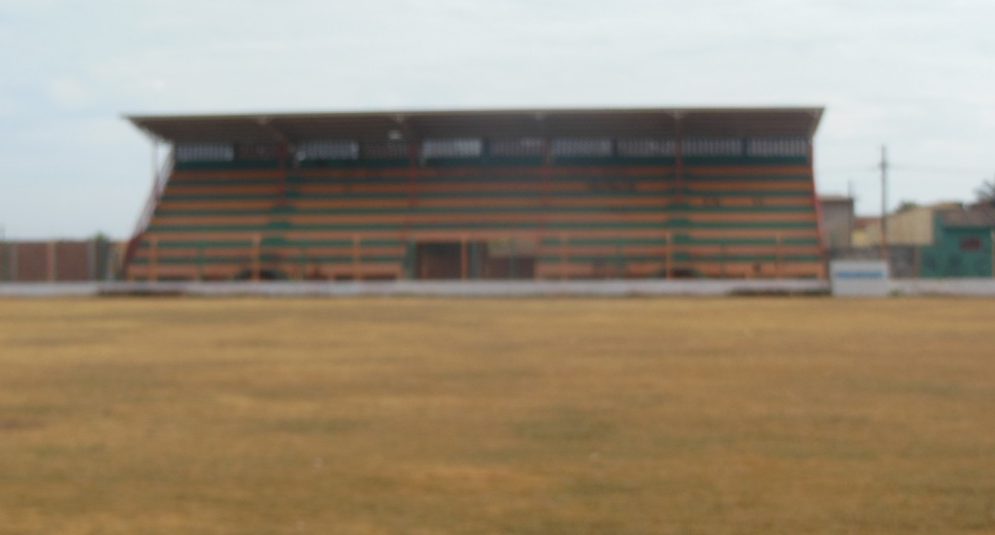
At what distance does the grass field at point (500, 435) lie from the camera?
18.6 ft

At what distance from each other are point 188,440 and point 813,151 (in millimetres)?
39754

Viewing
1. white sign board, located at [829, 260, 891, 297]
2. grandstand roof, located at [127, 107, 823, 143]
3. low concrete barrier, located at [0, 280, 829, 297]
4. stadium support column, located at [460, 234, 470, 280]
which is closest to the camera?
white sign board, located at [829, 260, 891, 297]

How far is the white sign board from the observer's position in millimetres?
35094

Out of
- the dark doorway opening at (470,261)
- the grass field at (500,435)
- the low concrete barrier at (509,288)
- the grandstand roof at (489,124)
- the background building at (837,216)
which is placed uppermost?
the grandstand roof at (489,124)

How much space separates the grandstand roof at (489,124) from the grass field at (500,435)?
24492 mm

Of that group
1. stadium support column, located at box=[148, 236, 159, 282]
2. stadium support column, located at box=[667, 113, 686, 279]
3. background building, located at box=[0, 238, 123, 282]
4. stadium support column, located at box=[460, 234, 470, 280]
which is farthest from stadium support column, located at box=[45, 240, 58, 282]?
stadium support column, located at box=[667, 113, 686, 279]

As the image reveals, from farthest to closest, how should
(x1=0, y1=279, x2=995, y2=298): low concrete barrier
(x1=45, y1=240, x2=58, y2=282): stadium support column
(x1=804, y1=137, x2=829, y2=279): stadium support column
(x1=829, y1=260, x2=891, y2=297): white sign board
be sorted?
(x1=45, y1=240, x2=58, y2=282): stadium support column
(x1=804, y1=137, x2=829, y2=279): stadium support column
(x1=0, y1=279, x2=995, y2=298): low concrete barrier
(x1=829, y1=260, x2=891, y2=297): white sign board

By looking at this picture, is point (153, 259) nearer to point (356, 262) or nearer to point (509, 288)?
point (356, 262)

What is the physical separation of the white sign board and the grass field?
1831cm

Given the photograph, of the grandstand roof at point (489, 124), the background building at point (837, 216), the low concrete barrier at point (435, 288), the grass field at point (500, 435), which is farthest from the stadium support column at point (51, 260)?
the background building at point (837, 216)

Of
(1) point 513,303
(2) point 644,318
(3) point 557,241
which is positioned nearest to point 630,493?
(2) point 644,318

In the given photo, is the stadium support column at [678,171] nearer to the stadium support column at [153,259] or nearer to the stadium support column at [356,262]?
the stadium support column at [356,262]

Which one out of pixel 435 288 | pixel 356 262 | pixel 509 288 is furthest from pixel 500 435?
pixel 356 262

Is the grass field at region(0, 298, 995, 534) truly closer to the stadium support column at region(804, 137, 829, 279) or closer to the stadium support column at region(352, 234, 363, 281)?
the stadium support column at region(804, 137, 829, 279)
